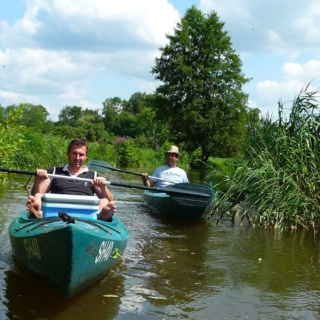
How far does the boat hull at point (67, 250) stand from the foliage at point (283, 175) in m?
3.96

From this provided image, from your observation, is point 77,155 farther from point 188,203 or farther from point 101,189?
point 188,203

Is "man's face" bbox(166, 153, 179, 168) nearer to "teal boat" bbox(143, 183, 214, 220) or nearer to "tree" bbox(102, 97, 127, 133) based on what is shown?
"teal boat" bbox(143, 183, 214, 220)

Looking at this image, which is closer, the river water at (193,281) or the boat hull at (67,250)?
the boat hull at (67,250)

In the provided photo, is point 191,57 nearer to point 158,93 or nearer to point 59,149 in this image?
point 158,93

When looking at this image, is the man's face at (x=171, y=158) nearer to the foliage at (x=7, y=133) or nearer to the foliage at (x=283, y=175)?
the foliage at (x=283, y=175)

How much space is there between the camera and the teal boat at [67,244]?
396 cm

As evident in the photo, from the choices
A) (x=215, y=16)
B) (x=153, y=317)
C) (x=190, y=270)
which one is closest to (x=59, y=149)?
(x=190, y=270)

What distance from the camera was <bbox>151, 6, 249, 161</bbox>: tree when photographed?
32875mm

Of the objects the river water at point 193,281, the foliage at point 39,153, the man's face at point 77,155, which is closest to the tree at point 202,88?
the foliage at point 39,153

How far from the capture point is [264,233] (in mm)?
8102

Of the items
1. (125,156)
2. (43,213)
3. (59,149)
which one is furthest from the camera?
(125,156)

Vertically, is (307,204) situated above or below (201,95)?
below

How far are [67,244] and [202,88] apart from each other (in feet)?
96.8

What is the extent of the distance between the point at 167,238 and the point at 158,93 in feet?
90.4
